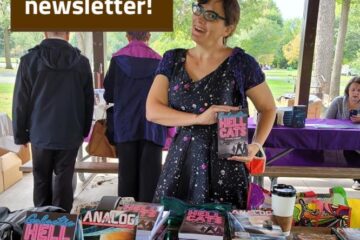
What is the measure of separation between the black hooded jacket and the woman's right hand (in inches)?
54.1

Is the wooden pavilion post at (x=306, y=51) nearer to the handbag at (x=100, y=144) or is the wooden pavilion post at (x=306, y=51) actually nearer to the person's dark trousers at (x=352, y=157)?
the person's dark trousers at (x=352, y=157)

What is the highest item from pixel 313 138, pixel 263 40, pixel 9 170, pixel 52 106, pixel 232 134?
pixel 263 40

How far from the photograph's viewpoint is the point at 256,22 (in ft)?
12.0

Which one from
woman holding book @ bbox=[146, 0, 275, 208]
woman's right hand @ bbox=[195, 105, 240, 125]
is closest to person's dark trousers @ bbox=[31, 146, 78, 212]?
woman holding book @ bbox=[146, 0, 275, 208]

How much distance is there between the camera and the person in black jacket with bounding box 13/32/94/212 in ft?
7.45

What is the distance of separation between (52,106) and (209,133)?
1400mm

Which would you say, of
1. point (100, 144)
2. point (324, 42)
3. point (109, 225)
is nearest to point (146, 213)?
point (109, 225)

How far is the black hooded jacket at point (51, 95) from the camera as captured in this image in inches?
89.4

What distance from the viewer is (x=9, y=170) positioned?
333 centimetres

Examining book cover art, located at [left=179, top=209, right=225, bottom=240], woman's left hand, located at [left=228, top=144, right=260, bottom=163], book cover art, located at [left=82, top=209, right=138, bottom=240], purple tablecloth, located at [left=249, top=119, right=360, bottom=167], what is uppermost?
woman's left hand, located at [left=228, top=144, right=260, bottom=163]

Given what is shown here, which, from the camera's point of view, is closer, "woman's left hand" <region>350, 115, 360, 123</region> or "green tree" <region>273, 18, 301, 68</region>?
"woman's left hand" <region>350, 115, 360, 123</region>

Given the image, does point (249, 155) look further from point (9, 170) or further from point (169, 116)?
point (9, 170)

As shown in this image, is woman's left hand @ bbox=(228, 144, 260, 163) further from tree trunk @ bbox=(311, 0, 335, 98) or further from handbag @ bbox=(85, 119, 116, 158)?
tree trunk @ bbox=(311, 0, 335, 98)

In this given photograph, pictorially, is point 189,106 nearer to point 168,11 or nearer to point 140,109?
point 168,11
